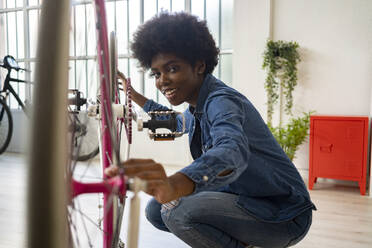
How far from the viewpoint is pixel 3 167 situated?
12.8 ft

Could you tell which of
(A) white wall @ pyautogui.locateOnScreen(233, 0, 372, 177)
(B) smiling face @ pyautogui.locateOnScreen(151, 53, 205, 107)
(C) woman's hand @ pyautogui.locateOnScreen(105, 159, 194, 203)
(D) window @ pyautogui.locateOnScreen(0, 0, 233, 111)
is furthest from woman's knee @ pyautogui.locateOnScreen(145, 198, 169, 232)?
(A) white wall @ pyautogui.locateOnScreen(233, 0, 372, 177)

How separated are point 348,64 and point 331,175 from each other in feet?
3.56

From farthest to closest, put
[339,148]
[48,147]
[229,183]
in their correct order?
[339,148], [229,183], [48,147]

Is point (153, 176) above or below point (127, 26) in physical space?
below

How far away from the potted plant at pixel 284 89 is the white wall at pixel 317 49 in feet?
0.32

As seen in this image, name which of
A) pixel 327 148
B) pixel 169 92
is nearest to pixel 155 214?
pixel 169 92

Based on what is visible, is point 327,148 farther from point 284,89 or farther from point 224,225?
point 224,225

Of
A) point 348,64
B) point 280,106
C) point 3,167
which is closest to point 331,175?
point 280,106

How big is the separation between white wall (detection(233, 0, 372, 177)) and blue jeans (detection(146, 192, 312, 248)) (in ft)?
8.38

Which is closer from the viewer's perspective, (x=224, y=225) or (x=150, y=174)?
(x=150, y=174)

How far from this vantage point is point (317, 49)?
3426 millimetres

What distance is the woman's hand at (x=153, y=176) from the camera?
0.56 meters

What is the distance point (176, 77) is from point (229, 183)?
1.42ft

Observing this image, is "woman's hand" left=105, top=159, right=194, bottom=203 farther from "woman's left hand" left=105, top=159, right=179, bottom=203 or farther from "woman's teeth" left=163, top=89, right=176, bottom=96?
"woman's teeth" left=163, top=89, right=176, bottom=96
